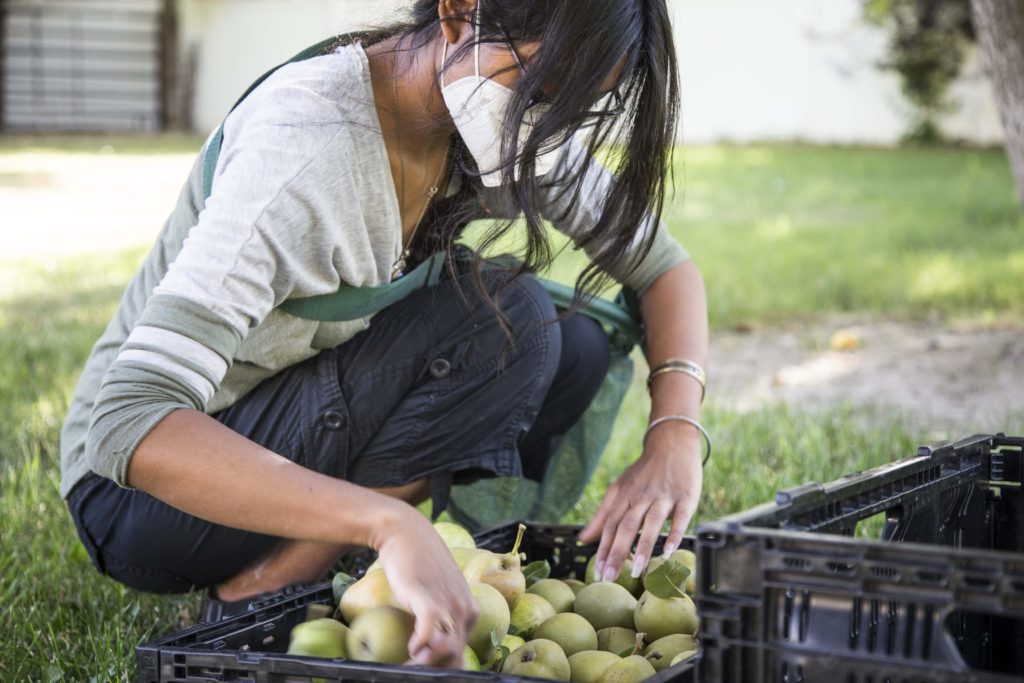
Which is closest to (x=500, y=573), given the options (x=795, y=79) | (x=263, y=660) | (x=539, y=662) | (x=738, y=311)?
(x=539, y=662)

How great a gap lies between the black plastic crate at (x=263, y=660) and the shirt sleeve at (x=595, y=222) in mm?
693

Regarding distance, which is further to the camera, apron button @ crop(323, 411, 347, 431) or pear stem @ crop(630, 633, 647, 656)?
apron button @ crop(323, 411, 347, 431)

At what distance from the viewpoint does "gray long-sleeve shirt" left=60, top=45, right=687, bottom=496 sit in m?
1.35

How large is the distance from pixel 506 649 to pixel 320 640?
0.76ft

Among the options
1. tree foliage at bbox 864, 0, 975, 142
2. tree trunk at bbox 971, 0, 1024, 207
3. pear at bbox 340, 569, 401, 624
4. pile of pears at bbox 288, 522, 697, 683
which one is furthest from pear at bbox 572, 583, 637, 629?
tree foliage at bbox 864, 0, 975, 142

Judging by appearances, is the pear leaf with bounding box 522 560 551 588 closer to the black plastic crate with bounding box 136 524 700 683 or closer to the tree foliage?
the black plastic crate with bounding box 136 524 700 683

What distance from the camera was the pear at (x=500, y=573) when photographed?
62.3 inches

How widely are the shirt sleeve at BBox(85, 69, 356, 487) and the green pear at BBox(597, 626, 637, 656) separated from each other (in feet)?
2.01

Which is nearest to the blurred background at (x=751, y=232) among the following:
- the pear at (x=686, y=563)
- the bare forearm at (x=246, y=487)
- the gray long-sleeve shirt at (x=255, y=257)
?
the gray long-sleeve shirt at (x=255, y=257)

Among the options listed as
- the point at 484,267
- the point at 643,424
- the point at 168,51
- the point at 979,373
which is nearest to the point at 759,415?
the point at 643,424

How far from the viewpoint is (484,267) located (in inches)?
73.6

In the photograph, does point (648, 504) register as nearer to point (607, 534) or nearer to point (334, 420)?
point (607, 534)

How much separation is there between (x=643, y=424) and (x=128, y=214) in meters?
6.19

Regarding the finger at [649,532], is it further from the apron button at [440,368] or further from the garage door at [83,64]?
the garage door at [83,64]
